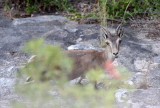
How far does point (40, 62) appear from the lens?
2.71m

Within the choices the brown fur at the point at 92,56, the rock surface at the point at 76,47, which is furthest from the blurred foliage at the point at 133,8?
the brown fur at the point at 92,56

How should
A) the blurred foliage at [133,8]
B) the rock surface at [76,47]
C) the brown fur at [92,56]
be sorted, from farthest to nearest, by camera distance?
the blurred foliage at [133,8] < the brown fur at [92,56] < the rock surface at [76,47]

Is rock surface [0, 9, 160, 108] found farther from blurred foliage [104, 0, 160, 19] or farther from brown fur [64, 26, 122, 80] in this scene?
brown fur [64, 26, 122, 80]

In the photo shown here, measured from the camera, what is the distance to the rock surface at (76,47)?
597 cm

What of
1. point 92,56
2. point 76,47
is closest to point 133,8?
point 76,47

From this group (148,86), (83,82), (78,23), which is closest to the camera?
(148,86)

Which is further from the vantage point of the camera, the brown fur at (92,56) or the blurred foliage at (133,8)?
the blurred foliage at (133,8)

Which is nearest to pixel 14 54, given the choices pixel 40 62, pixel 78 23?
pixel 78 23

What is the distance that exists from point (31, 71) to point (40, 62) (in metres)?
0.12

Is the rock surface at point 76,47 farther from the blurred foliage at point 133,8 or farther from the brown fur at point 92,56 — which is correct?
the brown fur at point 92,56

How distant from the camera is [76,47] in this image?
8258 mm

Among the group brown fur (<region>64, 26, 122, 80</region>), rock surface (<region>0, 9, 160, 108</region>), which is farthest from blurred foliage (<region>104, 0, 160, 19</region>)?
brown fur (<region>64, 26, 122, 80</region>)

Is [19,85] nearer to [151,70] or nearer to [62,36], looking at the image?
[151,70]

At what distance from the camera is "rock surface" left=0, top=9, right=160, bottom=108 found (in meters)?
5.97
